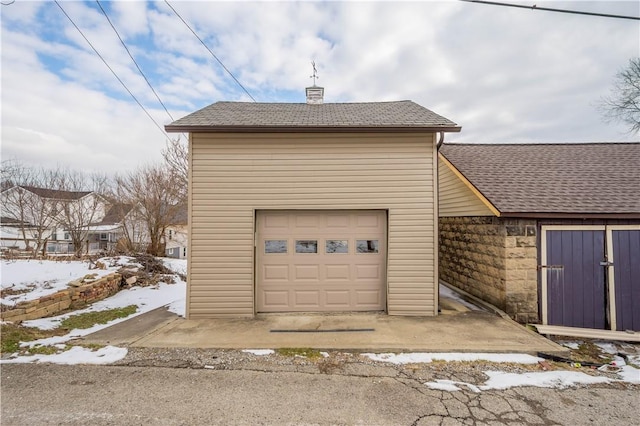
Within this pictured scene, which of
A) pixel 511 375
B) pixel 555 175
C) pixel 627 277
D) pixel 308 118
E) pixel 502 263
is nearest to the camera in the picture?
pixel 511 375

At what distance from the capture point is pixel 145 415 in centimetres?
272

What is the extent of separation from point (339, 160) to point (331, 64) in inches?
227

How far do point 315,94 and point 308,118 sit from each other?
256 cm

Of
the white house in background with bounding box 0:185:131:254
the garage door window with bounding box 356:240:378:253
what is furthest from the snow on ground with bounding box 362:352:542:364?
the white house in background with bounding box 0:185:131:254

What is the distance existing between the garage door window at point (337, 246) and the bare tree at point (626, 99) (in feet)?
62.4

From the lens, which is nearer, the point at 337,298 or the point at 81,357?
the point at 81,357

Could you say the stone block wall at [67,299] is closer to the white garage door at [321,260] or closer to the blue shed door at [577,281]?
the white garage door at [321,260]

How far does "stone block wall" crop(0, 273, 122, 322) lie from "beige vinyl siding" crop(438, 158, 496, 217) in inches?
380

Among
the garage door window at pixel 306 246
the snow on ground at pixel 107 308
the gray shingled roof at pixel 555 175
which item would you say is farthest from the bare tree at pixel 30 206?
the gray shingled roof at pixel 555 175

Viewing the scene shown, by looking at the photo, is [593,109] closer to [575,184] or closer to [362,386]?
[575,184]

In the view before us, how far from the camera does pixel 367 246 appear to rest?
6000mm

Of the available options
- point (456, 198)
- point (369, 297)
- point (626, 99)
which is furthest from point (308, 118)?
point (626, 99)

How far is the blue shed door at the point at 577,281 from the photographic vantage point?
17.7 feet

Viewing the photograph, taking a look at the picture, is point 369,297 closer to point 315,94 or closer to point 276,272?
point 276,272
